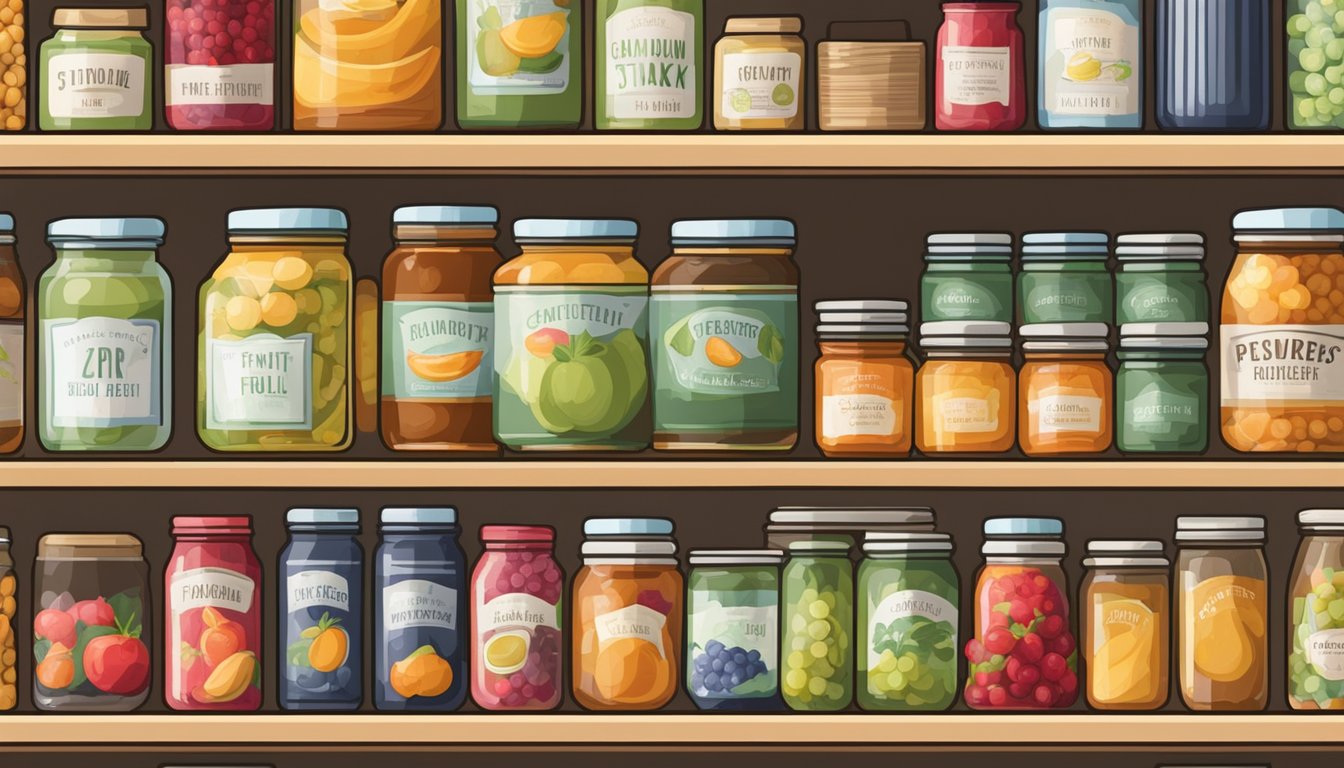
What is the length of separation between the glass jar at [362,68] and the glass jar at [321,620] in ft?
1.22

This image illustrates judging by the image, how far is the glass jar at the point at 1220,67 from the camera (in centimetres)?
141

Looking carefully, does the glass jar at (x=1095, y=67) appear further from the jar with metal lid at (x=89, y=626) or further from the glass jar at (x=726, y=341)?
the jar with metal lid at (x=89, y=626)

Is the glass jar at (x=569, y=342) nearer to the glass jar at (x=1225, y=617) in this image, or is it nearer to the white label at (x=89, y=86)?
the white label at (x=89, y=86)

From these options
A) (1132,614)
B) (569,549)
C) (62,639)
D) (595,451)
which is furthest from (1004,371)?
(62,639)

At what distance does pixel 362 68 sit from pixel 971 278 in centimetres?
60

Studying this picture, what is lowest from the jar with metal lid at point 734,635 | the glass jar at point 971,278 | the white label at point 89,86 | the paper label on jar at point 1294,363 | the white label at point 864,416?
the jar with metal lid at point 734,635

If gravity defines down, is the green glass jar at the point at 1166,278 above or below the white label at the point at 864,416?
above

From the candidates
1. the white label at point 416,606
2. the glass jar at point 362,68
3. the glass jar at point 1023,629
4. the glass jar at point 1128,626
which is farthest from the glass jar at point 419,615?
the glass jar at point 1128,626

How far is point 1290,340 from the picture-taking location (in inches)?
54.0

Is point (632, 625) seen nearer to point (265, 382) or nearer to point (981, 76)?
→ point (265, 382)

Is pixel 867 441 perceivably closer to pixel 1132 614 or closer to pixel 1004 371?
pixel 1004 371

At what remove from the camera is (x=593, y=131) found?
1449 millimetres

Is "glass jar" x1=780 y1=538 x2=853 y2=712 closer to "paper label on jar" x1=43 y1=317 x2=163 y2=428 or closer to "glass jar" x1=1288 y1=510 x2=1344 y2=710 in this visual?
"glass jar" x1=1288 y1=510 x2=1344 y2=710

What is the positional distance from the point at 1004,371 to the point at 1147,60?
0.42m
